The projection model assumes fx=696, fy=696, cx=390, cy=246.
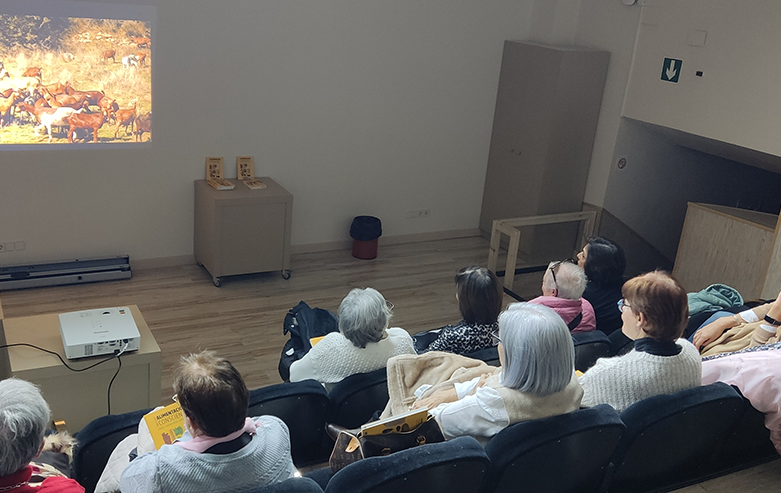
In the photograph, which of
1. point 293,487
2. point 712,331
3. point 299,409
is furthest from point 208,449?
point 712,331

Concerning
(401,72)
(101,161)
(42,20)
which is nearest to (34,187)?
(101,161)

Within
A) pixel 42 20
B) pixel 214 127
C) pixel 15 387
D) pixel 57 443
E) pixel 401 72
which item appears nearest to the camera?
pixel 15 387

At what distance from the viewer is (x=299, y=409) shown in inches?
107

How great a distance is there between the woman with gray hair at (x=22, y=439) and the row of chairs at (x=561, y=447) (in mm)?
511

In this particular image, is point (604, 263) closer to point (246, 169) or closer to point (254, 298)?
point (254, 298)

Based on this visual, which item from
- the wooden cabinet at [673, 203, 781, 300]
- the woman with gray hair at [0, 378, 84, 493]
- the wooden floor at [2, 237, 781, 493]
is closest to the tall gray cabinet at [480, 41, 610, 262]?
the wooden floor at [2, 237, 781, 493]

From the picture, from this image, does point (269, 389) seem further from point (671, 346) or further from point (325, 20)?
point (325, 20)

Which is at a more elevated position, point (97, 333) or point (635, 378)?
point (635, 378)

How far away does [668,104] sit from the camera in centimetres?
561

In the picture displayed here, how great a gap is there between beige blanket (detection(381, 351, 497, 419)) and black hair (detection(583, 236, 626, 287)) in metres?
1.54

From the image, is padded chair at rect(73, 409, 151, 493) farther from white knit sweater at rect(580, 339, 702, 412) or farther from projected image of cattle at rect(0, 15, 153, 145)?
projected image of cattle at rect(0, 15, 153, 145)

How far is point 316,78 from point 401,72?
806mm

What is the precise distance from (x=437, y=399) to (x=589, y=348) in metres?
1.09

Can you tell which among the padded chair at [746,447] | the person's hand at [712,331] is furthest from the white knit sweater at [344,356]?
the person's hand at [712,331]
